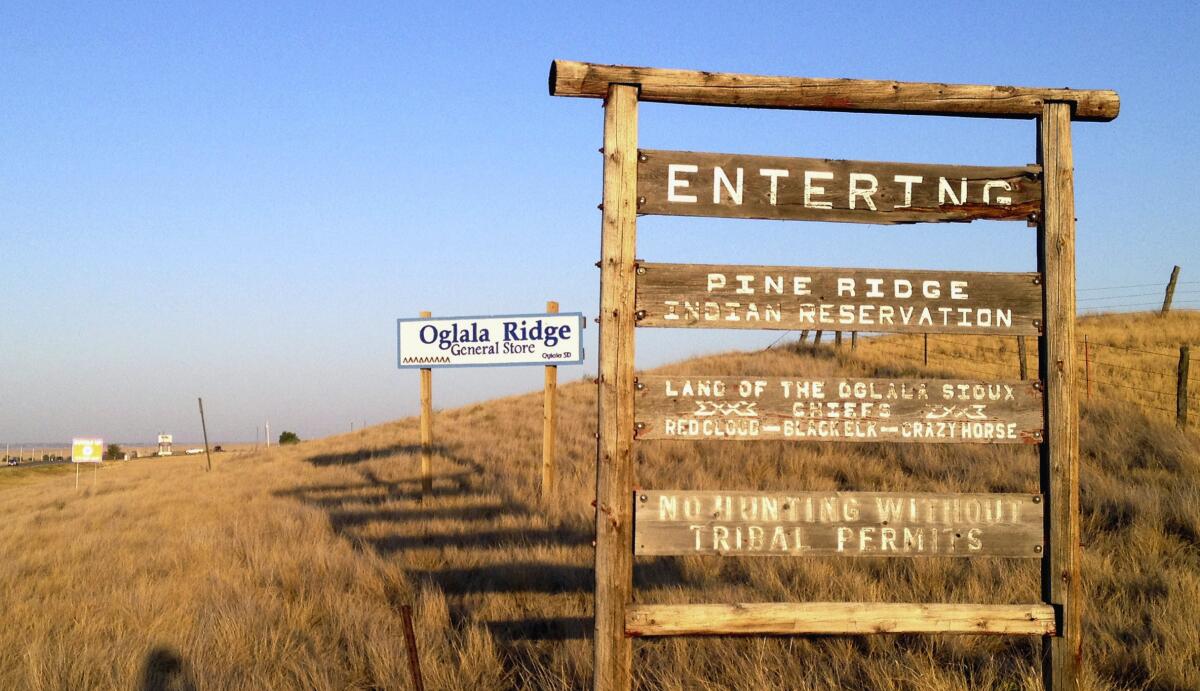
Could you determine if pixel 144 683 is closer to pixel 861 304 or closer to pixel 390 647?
pixel 390 647

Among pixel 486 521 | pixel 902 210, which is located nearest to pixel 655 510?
pixel 902 210

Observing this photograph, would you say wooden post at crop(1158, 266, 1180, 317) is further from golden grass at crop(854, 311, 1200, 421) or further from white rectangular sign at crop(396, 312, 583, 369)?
white rectangular sign at crop(396, 312, 583, 369)

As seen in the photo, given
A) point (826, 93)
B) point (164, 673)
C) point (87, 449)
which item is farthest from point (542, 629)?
point (87, 449)

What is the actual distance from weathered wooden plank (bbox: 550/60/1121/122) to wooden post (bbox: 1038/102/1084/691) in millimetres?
163

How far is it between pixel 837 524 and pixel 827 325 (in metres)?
1.11

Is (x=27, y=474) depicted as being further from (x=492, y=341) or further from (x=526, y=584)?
(x=526, y=584)

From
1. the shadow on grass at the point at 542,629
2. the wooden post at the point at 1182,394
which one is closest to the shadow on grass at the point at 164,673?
the shadow on grass at the point at 542,629

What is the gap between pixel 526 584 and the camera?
7566 millimetres

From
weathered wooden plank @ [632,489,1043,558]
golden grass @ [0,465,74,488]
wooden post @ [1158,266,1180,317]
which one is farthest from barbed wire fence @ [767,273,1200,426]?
golden grass @ [0,465,74,488]

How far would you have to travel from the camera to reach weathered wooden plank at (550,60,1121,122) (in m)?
4.60

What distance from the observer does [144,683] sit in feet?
17.4

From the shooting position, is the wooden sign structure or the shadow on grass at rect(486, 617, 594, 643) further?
the shadow on grass at rect(486, 617, 594, 643)

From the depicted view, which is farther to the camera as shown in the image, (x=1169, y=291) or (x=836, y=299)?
(x=1169, y=291)

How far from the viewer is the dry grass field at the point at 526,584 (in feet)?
17.0
